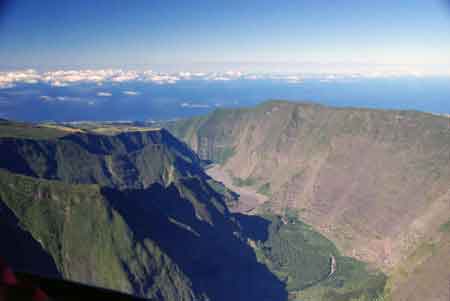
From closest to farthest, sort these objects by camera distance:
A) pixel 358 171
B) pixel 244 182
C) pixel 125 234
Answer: pixel 125 234 < pixel 358 171 < pixel 244 182

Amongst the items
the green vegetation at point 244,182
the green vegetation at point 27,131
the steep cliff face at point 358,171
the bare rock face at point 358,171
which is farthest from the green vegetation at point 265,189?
the green vegetation at point 27,131

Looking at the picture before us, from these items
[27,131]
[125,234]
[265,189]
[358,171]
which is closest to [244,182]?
[265,189]

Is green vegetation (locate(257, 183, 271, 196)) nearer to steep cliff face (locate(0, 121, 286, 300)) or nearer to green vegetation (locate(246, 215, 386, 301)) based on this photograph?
green vegetation (locate(246, 215, 386, 301))

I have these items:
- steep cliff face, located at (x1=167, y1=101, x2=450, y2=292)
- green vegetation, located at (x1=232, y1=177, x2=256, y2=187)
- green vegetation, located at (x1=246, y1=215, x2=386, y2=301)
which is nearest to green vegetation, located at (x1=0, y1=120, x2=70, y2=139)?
green vegetation, located at (x1=232, y1=177, x2=256, y2=187)

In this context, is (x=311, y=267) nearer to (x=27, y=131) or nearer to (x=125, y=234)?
(x=125, y=234)

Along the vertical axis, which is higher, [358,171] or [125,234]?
[125,234]

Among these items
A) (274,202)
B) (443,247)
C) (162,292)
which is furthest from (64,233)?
(274,202)
